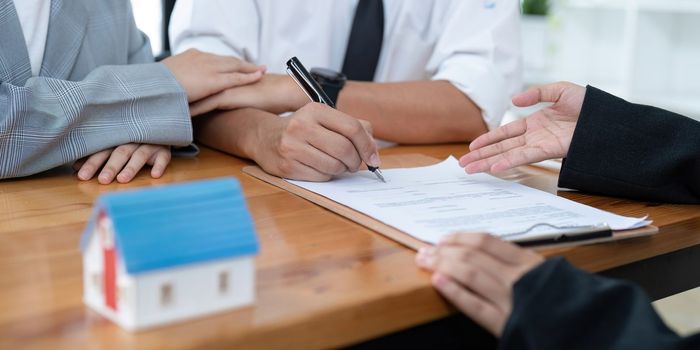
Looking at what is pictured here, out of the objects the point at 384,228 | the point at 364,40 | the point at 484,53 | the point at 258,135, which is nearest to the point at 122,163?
the point at 258,135

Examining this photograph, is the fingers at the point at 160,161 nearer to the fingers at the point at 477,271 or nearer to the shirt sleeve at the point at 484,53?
the fingers at the point at 477,271

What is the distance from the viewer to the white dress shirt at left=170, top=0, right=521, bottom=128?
152 cm

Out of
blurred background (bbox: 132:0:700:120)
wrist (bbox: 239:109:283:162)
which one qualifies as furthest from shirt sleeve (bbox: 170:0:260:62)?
blurred background (bbox: 132:0:700:120)

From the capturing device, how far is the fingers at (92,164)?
42.6 inches

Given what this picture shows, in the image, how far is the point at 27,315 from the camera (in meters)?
0.61

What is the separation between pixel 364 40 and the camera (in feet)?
5.25

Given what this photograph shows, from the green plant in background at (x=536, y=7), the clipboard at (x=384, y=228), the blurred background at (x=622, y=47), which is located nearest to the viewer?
the clipboard at (x=384, y=228)

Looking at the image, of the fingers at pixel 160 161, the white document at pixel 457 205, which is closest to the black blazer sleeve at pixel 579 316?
the white document at pixel 457 205

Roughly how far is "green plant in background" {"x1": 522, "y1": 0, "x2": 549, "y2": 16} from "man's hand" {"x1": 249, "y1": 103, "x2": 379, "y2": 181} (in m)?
3.07

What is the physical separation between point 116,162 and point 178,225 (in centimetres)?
53

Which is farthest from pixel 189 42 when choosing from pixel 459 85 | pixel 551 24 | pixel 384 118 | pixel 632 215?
pixel 551 24

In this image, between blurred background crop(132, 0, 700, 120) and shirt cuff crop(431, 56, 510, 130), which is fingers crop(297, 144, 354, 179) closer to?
shirt cuff crop(431, 56, 510, 130)

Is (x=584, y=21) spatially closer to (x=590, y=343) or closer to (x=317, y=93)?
(x=317, y=93)

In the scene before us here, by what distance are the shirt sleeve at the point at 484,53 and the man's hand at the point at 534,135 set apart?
1.03ft
